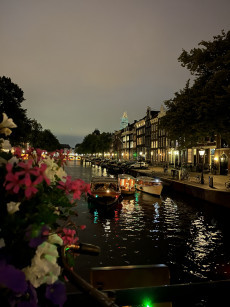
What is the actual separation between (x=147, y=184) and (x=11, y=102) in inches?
1391

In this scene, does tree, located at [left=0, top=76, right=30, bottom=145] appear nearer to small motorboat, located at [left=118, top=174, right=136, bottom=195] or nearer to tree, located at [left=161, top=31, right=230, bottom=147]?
small motorboat, located at [left=118, top=174, right=136, bottom=195]

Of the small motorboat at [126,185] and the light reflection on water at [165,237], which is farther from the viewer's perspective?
the small motorboat at [126,185]

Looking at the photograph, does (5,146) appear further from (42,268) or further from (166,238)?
(166,238)

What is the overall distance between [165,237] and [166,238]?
0.20 metres

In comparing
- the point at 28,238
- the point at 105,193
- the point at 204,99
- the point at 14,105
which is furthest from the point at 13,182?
the point at 14,105

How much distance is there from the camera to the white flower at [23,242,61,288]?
64.4 inches

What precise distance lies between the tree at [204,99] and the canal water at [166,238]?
684 cm

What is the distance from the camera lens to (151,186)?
31828 millimetres

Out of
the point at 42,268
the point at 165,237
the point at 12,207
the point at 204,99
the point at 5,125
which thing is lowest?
the point at 165,237

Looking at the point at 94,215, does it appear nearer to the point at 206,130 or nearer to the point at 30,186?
the point at 206,130

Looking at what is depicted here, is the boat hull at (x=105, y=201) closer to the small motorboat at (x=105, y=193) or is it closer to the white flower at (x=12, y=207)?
the small motorboat at (x=105, y=193)

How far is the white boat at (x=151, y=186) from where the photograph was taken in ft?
103

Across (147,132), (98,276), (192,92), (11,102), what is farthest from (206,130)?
(147,132)

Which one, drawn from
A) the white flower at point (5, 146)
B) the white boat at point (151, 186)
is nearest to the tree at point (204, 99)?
the white boat at point (151, 186)
